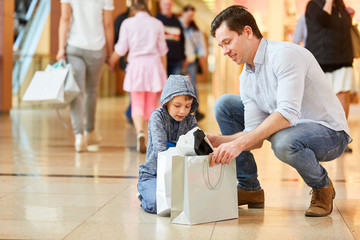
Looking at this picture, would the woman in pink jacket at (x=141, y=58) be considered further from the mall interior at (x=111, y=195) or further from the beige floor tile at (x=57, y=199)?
the beige floor tile at (x=57, y=199)

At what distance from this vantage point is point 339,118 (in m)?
3.17

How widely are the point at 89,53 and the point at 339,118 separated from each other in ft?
10.2

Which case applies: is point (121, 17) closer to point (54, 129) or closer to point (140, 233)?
point (54, 129)

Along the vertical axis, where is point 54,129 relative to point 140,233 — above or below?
below

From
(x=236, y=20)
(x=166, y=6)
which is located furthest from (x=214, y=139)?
(x=166, y=6)

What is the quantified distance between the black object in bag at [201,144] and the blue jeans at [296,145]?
1.16ft

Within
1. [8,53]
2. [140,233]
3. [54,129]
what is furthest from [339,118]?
[8,53]

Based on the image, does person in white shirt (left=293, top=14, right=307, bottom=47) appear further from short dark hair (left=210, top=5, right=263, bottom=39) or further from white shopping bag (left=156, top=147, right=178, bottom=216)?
white shopping bag (left=156, top=147, right=178, bottom=216)

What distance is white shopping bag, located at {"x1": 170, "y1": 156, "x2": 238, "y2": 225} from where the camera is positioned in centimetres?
281

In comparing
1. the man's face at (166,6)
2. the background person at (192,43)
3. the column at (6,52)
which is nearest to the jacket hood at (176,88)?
the man's face at (166,6)

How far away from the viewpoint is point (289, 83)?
2936mm

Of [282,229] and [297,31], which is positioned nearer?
[282,229]

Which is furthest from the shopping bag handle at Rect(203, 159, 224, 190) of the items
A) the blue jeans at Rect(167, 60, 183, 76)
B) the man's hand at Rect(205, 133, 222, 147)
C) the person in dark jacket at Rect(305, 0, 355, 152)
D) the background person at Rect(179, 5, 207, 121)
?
the background person at Rect(179, 5, 207, 121)

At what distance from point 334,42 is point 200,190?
309 cm
